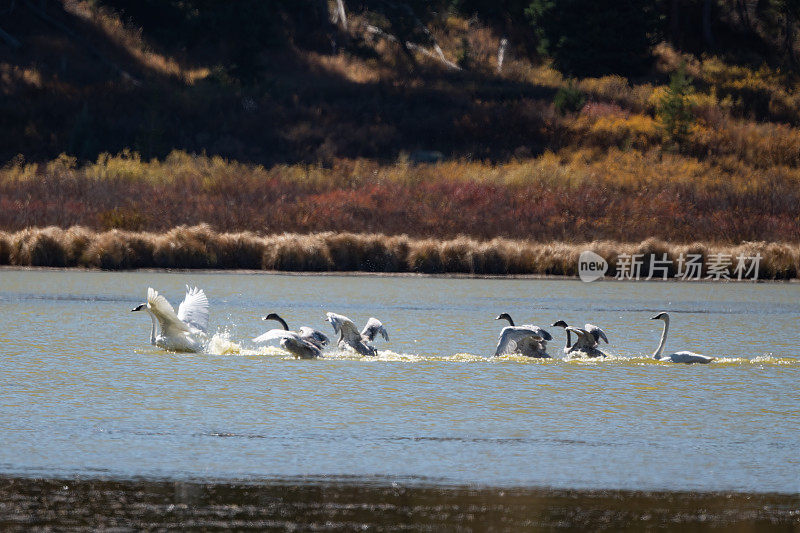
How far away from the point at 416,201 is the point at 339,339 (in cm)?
2422

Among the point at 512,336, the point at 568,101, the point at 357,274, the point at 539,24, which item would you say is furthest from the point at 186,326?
the point at 539,24

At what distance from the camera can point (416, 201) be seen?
4066 cm

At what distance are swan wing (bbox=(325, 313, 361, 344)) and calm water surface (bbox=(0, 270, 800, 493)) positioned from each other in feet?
1.12

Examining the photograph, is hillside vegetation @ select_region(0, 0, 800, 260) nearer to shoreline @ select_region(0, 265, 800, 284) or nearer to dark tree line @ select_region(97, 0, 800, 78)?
dark tree line @ select_region(97, 0, 800, 78)

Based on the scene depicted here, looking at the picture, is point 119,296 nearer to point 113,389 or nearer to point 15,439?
point 113,389

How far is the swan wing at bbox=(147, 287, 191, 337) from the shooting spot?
15992 mm

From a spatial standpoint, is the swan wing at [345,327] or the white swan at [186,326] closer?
the swan wing at [345,327]

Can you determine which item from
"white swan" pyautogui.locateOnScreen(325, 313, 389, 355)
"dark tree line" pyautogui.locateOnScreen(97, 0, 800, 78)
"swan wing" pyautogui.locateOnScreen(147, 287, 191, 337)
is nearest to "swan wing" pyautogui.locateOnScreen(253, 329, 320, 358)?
"white swan" pyautogui.locateOnScreen(325, 313, 389, 355)

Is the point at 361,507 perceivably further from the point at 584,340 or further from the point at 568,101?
the point at 568,101

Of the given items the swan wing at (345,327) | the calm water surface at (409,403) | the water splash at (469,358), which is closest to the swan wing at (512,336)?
the water splash at (469,358)

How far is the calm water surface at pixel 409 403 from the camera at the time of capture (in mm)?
9773

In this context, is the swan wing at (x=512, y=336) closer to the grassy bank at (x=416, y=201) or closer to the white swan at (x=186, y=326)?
the white swan at (x=186, y=326)

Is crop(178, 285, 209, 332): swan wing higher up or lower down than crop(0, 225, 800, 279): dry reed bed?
lower down

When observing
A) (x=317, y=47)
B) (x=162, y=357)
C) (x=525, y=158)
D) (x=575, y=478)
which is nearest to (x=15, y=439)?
(x=575, y=478)
